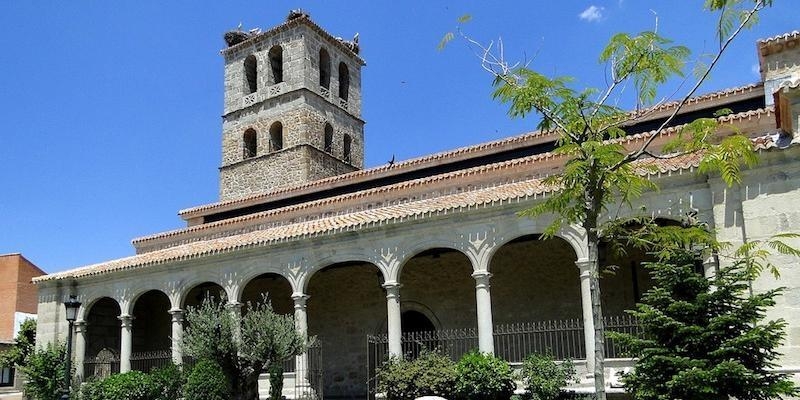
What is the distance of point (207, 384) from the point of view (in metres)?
14.9

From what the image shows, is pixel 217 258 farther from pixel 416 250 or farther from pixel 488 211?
pixel 488 211

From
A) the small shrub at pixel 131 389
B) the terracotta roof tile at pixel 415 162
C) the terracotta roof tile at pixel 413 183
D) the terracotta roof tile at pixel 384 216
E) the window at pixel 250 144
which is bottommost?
the small shrub at pixel 131 389

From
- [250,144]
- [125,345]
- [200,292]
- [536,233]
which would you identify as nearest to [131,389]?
[125,345]

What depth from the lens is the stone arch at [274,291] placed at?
72.6 feet

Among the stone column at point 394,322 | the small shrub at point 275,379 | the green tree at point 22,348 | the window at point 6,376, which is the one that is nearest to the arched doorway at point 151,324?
the green tree at point 22,348

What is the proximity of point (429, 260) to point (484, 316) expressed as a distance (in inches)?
187

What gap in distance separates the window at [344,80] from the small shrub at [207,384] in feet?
67.0

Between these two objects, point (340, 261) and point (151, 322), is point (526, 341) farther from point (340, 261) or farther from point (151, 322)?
point (151, 322)

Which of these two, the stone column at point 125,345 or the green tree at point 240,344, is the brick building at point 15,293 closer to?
the stone column at point 125,345

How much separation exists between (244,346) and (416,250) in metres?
4.16

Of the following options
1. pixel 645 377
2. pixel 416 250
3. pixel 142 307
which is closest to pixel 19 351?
pixel 142 307

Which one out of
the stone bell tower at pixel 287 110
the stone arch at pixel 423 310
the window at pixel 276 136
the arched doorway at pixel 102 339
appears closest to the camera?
the stone arch at pixel 423 310

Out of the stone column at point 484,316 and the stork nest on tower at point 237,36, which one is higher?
the stork nest on tower at point 237,36

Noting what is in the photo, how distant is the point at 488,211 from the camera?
15.4 m
